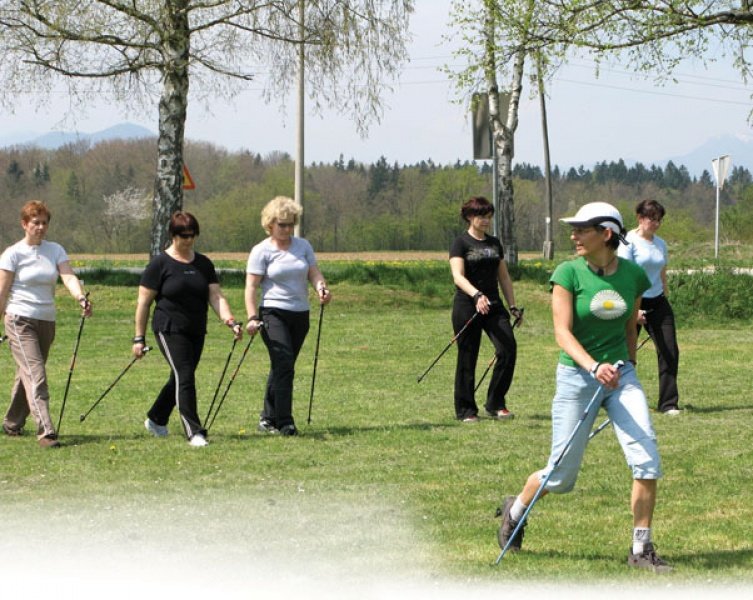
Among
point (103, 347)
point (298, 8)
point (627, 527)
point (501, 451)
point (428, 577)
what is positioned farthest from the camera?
point (298, 8)

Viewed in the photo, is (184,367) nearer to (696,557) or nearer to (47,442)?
(47,442)

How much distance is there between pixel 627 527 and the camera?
7562 mm

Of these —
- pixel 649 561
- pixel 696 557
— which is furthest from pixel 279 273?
pixel 649 561

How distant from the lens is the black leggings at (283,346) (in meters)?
11.1

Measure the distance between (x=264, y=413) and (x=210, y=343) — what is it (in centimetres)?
989

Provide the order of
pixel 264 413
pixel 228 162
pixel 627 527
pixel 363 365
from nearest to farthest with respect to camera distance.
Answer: pixel 627 527
pixel 264 413
pixel 363 365
pixel 228 162

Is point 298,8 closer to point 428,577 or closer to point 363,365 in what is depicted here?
point 363,365

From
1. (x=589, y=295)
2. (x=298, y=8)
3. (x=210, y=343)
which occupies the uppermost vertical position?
(x=298, y=8)

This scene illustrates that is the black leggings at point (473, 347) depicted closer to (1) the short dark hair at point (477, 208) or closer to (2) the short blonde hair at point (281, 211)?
(1) the short dark hair at point (477, 208)

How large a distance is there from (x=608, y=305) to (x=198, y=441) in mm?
4841

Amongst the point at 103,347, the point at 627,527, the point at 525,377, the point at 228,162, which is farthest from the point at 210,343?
the point at 228,162

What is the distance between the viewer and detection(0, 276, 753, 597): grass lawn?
6.57 meters

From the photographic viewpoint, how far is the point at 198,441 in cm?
1077

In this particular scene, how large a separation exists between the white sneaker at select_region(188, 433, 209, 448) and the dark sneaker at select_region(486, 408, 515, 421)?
9.46 feet
